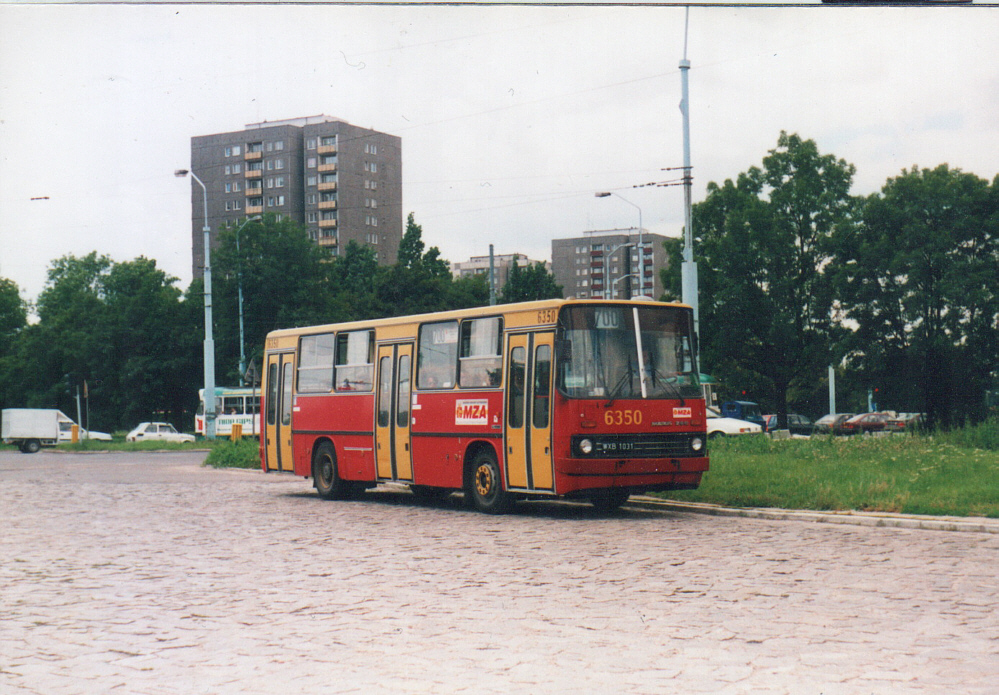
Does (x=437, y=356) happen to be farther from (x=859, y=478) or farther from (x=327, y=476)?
(x=859, y=478)

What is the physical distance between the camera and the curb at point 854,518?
13.4 metres

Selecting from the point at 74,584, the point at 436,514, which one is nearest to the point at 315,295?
the point at 436,514

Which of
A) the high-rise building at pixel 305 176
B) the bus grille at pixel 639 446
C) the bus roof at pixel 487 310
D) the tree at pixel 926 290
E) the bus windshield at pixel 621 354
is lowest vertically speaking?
the bus grille at pixel 639 446

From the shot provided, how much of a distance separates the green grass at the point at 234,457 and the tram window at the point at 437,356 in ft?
52.1

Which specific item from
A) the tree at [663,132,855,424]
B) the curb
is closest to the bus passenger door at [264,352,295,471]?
the curb

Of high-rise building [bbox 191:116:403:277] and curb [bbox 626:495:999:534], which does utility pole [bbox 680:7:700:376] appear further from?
high-rise building [bbox 191:116:403:277]

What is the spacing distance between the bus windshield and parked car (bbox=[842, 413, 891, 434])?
41606mm

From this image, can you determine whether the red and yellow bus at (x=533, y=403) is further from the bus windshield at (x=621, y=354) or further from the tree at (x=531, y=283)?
the tree at (x=531, y=283)

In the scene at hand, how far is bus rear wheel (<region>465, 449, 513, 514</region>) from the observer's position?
16719 millimetres

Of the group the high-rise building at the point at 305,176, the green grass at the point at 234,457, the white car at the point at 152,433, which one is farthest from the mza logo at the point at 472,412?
the high-rise building at the point at 305,176

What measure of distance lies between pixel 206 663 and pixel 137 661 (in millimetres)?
452

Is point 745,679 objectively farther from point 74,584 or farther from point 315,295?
point 315,295

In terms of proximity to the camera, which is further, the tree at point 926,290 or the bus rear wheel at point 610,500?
the tree at point 926,290

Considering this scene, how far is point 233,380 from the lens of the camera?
7012cm
